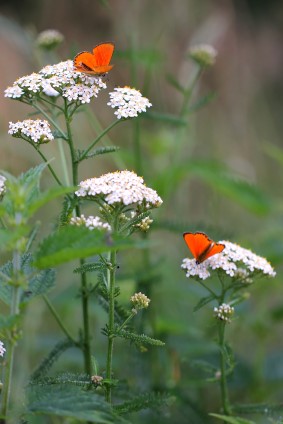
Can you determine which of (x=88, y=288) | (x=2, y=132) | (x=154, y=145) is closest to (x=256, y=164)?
(x=154, y=145)

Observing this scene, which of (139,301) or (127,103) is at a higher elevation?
(127,103)

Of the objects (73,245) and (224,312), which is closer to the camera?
(73,245)

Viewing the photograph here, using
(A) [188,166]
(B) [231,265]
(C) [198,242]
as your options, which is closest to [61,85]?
(C) [198,242]

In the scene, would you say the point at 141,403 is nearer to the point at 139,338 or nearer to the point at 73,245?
the point at 139,338

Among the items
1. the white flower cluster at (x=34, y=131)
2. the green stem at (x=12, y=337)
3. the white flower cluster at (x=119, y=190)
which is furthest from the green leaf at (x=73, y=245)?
the white flower cluster at (x=34, y=131)

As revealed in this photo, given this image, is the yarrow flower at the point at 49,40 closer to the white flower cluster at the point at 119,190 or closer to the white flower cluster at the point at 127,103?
the white flower cluster at the point at 127,103

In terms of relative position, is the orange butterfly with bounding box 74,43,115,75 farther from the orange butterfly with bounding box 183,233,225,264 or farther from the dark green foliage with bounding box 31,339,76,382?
the dark green foliage with bounding box 31,339,76,382

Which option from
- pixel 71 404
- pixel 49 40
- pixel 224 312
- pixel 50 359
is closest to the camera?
pixel 71 404
